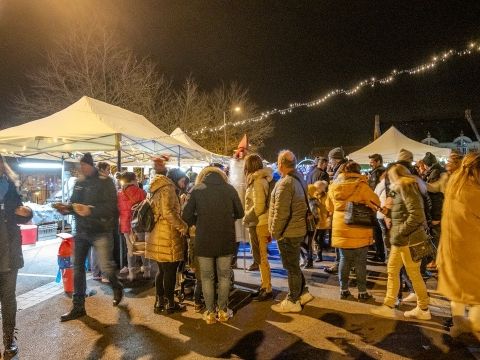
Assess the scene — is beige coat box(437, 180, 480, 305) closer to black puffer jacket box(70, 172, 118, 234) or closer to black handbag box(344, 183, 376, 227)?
black handbag box(344, 183, 376, 227)

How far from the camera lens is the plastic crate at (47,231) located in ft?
40.4

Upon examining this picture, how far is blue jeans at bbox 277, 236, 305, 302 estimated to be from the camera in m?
5.00

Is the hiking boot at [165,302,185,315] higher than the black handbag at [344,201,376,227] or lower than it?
lower

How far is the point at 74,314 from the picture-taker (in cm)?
498

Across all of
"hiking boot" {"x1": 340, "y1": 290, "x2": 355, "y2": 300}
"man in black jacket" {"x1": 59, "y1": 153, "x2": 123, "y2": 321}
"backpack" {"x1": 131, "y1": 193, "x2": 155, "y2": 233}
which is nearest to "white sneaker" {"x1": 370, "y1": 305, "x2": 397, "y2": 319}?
"hiking boot" {"x1": 340, "y1": 290, "x2": 355, "y2": 300}

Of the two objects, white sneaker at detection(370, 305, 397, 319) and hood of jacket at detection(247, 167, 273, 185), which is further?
hood of jacket at detection(247, 167, 273, 185)

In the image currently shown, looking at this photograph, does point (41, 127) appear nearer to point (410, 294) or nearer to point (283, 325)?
point (283, 325)

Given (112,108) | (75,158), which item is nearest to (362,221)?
(112,108)

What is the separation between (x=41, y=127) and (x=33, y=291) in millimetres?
3220

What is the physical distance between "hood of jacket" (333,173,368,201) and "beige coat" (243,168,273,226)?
3.38 ft

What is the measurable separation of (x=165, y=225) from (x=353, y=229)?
256 cm

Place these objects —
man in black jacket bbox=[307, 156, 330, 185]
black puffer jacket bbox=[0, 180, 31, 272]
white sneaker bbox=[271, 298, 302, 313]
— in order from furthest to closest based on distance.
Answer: man in black jacket bbox=[307, 156, 330, 185] < white sneaker bbox=[271, 298, 302, 313] < black puffer jacket bbox=[0, 180, 31, 272]

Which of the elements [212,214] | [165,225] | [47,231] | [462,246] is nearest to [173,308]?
[165,225]

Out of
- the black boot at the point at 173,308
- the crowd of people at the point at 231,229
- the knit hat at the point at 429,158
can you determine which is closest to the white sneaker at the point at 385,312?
the crowd of people at the point at 231,229
